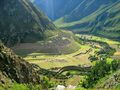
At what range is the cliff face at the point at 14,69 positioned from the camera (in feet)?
434

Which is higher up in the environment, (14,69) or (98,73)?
(14,69)

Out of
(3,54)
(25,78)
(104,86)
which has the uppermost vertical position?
(3,54)

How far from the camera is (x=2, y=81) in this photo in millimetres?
121500

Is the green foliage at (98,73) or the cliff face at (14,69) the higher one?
the cliff face at (14,69)

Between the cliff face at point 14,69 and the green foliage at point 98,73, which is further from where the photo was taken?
the green foliage at point 98,73

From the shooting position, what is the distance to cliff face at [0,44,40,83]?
132413 mm

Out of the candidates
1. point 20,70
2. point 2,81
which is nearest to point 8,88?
point 2,81

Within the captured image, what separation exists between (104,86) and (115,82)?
587cm

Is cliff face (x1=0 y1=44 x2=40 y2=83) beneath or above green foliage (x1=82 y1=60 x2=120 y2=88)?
above

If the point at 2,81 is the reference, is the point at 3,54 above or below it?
above

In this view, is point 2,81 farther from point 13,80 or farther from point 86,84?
point 86,84

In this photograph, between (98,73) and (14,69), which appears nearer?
(14,69)

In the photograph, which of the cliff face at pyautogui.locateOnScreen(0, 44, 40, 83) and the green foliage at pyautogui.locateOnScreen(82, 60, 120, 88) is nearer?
the cliff face at pyautogui.locateOnScreen(0, 44, 40, 83)

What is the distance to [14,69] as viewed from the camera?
13638 centimetres
